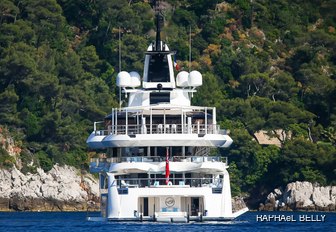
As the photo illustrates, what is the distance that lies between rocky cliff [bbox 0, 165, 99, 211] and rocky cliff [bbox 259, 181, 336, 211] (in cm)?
1432

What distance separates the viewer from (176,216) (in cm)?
9525

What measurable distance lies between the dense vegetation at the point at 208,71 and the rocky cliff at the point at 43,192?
2.42m

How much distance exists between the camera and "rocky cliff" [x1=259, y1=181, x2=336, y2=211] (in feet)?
463

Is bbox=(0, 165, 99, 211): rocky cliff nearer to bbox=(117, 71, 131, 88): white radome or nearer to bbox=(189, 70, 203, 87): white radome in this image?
bbox=(117, 71, 131, 88): white radome

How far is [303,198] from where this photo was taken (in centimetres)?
14188

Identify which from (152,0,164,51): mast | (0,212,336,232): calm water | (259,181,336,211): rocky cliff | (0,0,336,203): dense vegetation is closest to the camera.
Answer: (0,212,336,232): calm water

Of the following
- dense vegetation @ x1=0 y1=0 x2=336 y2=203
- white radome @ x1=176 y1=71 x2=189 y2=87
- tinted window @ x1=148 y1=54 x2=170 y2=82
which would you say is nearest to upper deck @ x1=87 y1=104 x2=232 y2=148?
white radome @ x1=176 y1=71 x2=189 y2=87

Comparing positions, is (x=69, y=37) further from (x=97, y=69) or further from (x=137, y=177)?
(x=137, y=177)

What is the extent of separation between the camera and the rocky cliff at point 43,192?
141875mm

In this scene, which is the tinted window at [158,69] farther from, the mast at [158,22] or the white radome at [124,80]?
the white radome at [124,80]

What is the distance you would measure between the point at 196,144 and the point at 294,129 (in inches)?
2209

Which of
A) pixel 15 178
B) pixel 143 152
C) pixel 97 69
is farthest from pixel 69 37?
pixel 143 152

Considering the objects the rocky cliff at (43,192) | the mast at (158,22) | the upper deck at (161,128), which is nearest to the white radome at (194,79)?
the upper deck at (161,128)

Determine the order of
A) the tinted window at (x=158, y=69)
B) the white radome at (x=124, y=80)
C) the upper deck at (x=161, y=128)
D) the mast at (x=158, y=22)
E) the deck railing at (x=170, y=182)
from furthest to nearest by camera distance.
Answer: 1. the tinted window at (x=158, y=69)
2. the mast at (x=158, y=22)
3. the white radome at (x=124, y=80)
4. the upper deck at (x=161, y=128)
5. the deck railing at (x=170, y=182)
